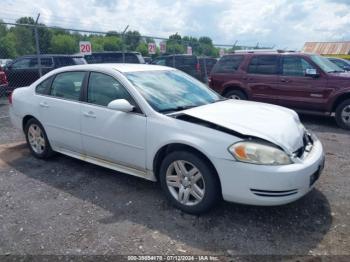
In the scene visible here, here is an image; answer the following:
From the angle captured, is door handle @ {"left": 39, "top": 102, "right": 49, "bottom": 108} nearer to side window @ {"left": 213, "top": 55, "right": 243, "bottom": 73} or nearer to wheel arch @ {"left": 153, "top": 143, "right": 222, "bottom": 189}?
wheel arch @ {"left": 153, "top": 143, "right": 222, "bottom": 189}

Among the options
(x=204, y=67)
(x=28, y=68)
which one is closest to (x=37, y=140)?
(x=28, y=68)

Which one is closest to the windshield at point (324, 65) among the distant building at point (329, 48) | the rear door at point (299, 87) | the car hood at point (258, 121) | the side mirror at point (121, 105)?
the rear door at point (299, 87)

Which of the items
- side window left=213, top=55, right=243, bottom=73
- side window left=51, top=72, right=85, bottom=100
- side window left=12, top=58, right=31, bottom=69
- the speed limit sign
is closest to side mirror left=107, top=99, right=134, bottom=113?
side window left=51, top=72, right=85, bottom=100

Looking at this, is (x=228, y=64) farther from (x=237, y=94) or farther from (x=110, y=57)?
(x=110, y=57)

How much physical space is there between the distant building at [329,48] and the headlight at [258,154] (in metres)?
39.2

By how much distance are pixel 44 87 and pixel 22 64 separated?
9.10m

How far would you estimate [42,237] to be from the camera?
10.8 ft

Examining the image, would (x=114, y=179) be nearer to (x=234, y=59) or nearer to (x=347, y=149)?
(x=347, y=149)

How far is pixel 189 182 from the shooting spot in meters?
3.58

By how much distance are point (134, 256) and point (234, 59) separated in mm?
7340

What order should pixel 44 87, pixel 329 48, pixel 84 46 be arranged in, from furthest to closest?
pixel 329 48
pixel 84 46
pixel 44 87

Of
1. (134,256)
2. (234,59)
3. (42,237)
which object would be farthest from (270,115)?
(234,59)

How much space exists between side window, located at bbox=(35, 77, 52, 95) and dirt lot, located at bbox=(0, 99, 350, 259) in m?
1.25

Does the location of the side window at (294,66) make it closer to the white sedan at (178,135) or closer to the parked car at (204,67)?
the white sedan at (178,135)
